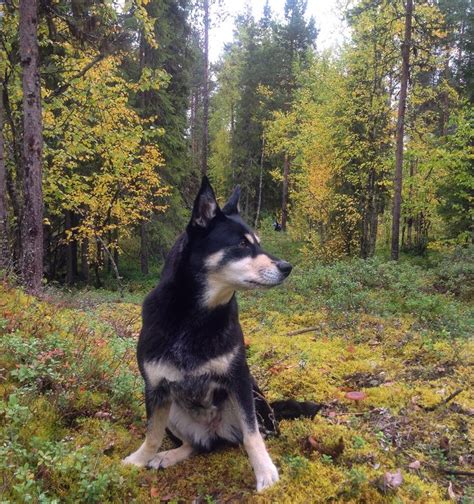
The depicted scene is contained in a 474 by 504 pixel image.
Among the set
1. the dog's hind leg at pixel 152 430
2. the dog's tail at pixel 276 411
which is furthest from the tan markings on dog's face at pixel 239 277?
A: the dog's tail at pixel 276 411

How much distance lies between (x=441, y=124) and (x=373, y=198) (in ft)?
33.8

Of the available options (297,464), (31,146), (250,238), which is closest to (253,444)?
(297,464)

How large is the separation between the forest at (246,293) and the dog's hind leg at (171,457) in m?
0.07

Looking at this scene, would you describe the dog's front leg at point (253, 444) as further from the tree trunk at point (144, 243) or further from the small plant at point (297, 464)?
the tree trunk at point (144, 243)

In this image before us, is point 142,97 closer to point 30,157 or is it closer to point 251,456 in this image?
point 30,157

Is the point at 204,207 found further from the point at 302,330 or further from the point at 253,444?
the point at 302,330

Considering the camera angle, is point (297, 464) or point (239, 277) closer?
point (297, 464)

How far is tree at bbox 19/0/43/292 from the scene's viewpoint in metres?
8.23

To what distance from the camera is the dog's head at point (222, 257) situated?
3256 millimetres

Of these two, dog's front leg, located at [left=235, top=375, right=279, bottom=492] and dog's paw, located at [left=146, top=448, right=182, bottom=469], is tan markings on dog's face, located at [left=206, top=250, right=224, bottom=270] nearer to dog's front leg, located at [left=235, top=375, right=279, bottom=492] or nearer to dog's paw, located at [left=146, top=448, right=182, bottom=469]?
dog's front leg, located at [left=235, top=375, right=279, bottom=492]

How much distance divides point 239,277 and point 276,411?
160 cm

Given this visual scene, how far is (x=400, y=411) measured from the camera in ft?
14.5

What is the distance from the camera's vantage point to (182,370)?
10.3 ft

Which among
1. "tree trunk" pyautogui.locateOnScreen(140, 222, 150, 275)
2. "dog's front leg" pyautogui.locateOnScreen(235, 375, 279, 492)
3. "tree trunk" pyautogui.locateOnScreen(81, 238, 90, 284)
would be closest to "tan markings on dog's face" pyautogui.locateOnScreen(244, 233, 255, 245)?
"dog's front leg" pyautogui.locateOnScreen(235, 375, 279, 492)
